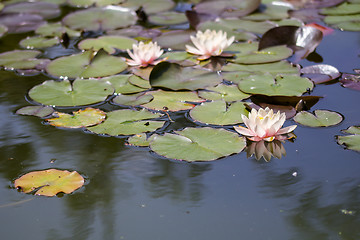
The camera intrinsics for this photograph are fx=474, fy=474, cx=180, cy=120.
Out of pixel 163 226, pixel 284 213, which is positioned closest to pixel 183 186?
pixel 163 226

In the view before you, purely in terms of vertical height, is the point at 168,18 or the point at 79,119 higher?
the point at 168,18

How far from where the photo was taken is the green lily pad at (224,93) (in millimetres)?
2615

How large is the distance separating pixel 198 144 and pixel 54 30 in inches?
84.7

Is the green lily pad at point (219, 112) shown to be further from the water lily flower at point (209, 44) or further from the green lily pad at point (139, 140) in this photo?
the water lily flower at point (209, 44)

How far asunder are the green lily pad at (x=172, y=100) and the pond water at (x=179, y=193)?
144 mm

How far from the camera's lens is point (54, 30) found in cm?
382

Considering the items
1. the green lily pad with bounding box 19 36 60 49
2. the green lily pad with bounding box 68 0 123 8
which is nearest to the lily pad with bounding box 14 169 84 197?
the green lily pad with bounding box 19 36 60 49

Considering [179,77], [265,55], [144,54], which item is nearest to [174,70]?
[179,77]

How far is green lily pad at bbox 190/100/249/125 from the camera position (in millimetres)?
2381

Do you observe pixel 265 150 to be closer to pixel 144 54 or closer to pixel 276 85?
pixel 276 85

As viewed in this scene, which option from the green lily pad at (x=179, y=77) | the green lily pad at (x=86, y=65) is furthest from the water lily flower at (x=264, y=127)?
the green lily pad at (x=86, y=65)

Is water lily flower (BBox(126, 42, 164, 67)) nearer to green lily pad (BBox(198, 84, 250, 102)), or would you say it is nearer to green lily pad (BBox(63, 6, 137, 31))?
green lily pad (BBox(198, 84, 250, 102))

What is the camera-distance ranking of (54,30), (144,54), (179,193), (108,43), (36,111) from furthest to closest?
1. (54,30)
2. (108,43)
3. (144,54)
4. (36,111)
5. (179,193)

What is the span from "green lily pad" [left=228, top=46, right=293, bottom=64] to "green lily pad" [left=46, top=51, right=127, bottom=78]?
77 cm
